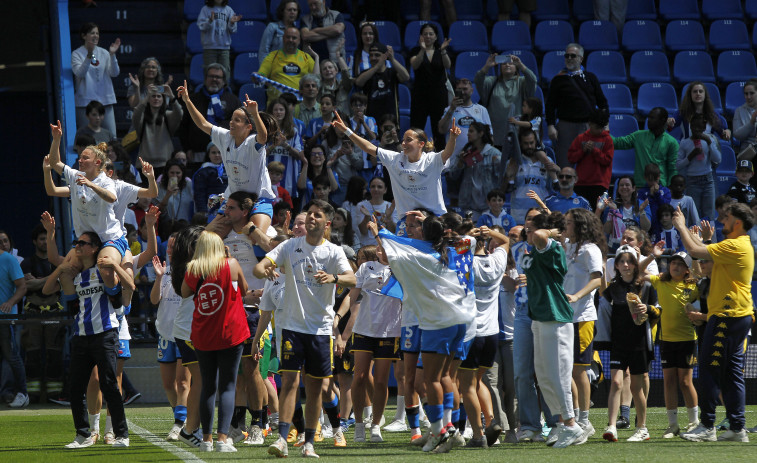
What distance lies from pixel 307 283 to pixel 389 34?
10916mm

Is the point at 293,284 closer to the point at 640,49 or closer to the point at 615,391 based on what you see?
the point at 615,391

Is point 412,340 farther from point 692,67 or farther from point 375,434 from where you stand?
point 692,67

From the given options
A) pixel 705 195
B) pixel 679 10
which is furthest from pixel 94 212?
pixel 679 10

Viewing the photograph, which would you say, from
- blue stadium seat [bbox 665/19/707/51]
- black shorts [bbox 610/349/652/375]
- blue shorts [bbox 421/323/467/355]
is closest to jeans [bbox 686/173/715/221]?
blue stadium seat [bbox 665/19/707/51]

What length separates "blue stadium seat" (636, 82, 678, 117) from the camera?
19078 mm

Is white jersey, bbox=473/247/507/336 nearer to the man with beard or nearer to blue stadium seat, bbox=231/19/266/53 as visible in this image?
the man with beard

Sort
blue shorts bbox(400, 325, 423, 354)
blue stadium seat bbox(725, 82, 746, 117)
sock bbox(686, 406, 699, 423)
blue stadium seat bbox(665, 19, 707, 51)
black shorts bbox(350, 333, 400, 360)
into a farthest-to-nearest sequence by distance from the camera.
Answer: blue stadium seat bbox(665, 19, 707, 51), blue stadium seat bbox(725, 82, 746, 117), sock bbox(686, 406, 699, 423), black shorts bbox(350, 333, 400, 360), blue shorts bbox(400, 325, 423, 354)

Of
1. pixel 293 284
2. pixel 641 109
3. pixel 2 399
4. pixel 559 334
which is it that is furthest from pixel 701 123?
pixel 2 399

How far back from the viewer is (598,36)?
2002 cm

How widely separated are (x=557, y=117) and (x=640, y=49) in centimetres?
393

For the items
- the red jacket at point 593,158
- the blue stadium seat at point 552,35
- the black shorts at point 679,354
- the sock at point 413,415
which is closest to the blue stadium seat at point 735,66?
the blue stadium seat at point 552,35

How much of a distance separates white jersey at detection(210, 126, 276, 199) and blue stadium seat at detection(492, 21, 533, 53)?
32.5ft

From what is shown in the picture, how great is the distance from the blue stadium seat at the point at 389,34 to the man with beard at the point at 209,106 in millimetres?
3620

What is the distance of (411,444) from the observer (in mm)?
9789
